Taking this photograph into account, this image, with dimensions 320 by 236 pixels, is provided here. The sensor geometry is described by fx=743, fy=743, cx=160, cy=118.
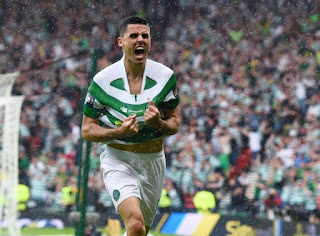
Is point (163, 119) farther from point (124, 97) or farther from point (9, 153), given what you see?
point (9, 153)

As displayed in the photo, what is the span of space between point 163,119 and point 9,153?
7.10 m

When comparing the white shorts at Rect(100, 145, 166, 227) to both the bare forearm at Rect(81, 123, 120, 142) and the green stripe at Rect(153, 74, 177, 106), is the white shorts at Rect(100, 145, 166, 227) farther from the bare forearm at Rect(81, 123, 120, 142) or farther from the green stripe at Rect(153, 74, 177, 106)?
the green stripe at Rect(153, 74, 177, 106)

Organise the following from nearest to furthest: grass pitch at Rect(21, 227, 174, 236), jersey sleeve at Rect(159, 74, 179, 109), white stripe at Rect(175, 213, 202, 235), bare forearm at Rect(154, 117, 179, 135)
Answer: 1. bare forearm at Rect(154, 117, 179, 135)
2. jersey sleeve at Rect(159, 74, 179, 109)
3. white stripe at Rect(175, 213, 202, 235)
4. grass pitch at Rect(21, 227, 174, 236)

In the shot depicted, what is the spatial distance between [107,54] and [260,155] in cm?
417

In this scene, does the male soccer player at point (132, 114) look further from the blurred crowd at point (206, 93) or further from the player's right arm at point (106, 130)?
the blurred crowd at point (206, 93)

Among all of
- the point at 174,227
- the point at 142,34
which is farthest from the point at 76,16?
the point at 142,34

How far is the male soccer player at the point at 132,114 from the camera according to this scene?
4637mm

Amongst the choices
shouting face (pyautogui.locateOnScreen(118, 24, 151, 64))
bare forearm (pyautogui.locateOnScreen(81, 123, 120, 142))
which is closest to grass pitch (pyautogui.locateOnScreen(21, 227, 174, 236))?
bare forearm (pyautogui.locateOnScreen(81, 123, 120, 142))

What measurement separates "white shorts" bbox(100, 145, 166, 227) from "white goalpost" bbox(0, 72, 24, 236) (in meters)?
5.59

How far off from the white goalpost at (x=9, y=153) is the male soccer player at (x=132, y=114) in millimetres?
5703

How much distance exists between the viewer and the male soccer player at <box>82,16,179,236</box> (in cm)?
464

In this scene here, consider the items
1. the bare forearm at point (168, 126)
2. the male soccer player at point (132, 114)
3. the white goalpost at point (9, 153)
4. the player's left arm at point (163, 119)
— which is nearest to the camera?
the player's left arm at point (163, 119)

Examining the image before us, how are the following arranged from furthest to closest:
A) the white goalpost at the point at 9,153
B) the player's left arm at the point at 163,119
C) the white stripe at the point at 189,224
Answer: the white goalpost at the point at 9,153, the white stripe at the point at 189,224, the player's left arm at the point at 163,119

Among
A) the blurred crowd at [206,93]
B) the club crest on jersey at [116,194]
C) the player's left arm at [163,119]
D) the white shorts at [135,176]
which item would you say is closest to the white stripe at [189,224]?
the blurred crowd at [206,93]
